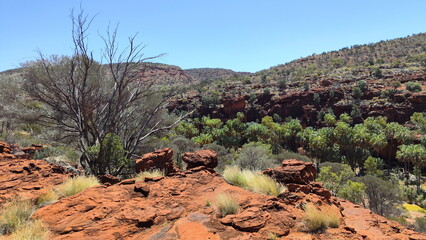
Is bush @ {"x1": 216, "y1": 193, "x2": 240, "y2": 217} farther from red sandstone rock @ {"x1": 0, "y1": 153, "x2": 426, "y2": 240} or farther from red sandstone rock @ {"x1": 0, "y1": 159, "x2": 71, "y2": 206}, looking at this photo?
red sandstone rock @ {"x1": 0, "y1": 159, "x2": 71, "y2": 206}

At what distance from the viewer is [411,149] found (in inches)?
1457

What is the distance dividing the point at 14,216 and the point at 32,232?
0.81m

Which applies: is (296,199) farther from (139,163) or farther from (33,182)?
(33,182)

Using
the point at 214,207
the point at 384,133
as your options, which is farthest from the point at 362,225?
the point at 384,133

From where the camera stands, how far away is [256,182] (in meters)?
6.32

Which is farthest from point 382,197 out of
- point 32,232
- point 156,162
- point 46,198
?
point 32,232

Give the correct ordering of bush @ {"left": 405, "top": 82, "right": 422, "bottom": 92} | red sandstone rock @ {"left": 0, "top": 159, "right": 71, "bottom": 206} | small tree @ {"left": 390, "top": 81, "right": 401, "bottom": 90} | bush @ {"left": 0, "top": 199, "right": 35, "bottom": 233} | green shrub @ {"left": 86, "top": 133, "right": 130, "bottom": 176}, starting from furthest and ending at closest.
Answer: small tree @ {"left": 390, "top": 81, "right": 401, "bottom": 90}, bush @ {"left": 405, "top": 82, "right": 422, "bottom": 92}, green shrub @ {"left": 86, "top": 133, "right": 130, "bottom": 176}, red sandstone rock @ {"left": 0, "top": 159, "right": 71, "bottom": 206}, bush @ {"left": 0, "top": 199, "right": 35, "bottom": 233}

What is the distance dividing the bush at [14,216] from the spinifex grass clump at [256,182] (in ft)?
14.6

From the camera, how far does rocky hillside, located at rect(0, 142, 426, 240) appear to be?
424cm

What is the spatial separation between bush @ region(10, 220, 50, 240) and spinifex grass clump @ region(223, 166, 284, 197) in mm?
4145

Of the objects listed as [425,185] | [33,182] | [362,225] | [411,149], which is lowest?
[425,185]

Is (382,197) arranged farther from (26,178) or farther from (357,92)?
(357,92)

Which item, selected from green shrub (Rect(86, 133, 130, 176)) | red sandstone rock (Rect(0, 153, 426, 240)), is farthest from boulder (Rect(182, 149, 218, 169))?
green shrub (Rect(86, 133, 130, 176))

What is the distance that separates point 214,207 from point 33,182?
185 inches
